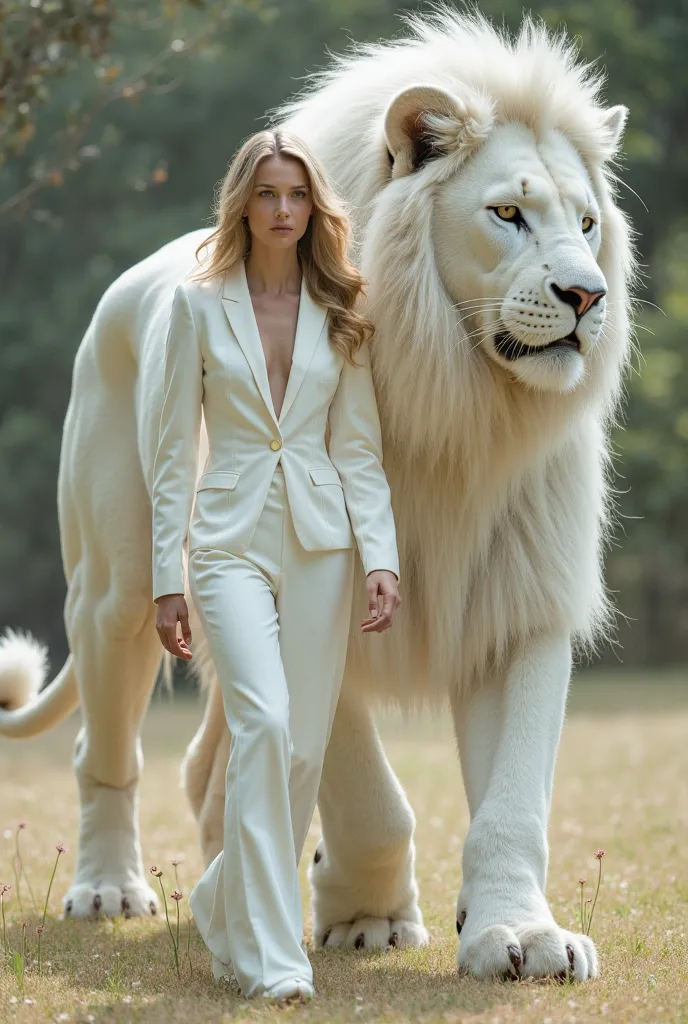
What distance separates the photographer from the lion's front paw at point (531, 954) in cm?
354

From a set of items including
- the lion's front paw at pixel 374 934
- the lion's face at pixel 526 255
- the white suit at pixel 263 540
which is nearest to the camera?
the white suit at pixel 263 540

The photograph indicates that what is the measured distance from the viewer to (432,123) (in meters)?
4.08

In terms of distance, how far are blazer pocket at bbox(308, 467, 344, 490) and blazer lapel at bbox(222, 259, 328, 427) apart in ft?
0.49

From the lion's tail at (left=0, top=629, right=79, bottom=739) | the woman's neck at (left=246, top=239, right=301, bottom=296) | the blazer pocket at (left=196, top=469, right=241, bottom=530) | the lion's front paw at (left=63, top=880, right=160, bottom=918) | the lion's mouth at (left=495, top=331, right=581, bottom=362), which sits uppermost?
the woman's neck at (left=246, top=239, right=301, bottom=296)

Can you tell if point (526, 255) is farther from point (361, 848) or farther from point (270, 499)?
point (361, 848)

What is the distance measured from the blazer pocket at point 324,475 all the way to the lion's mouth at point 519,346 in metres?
0.56

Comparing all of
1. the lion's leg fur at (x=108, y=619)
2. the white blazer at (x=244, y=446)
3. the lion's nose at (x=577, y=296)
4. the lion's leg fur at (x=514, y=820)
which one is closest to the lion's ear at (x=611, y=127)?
the lion's nose at (x=577, y=296)

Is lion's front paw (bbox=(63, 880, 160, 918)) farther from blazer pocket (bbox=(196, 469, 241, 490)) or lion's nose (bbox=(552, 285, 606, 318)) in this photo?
lion's nose (bbox=(552, 285, 606, 318))

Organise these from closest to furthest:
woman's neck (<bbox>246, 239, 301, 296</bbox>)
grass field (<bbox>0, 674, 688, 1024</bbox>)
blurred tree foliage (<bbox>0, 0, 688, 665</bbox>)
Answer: grass field (<bbox>0, 674, 688, 1024</bbox>) → woman's neck (<bbox>246, 239, 301, 296</bbox>) → blurred tree foliage (<bbox>0, 0, 688, 665</bbox>)

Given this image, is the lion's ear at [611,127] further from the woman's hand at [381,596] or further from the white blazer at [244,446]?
the woman's hand at [381,596]

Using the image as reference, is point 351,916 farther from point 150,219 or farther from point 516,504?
point 150,219

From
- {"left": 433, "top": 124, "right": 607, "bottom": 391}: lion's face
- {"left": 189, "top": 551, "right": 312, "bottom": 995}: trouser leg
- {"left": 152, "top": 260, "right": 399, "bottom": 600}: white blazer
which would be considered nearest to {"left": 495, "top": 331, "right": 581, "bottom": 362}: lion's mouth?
{"left": 433, "top": 124, "right": 607, "bottom": 391}: lion's face

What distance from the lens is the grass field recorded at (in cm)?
337

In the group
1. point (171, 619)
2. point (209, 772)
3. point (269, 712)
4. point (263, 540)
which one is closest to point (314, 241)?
point (263, 540)
